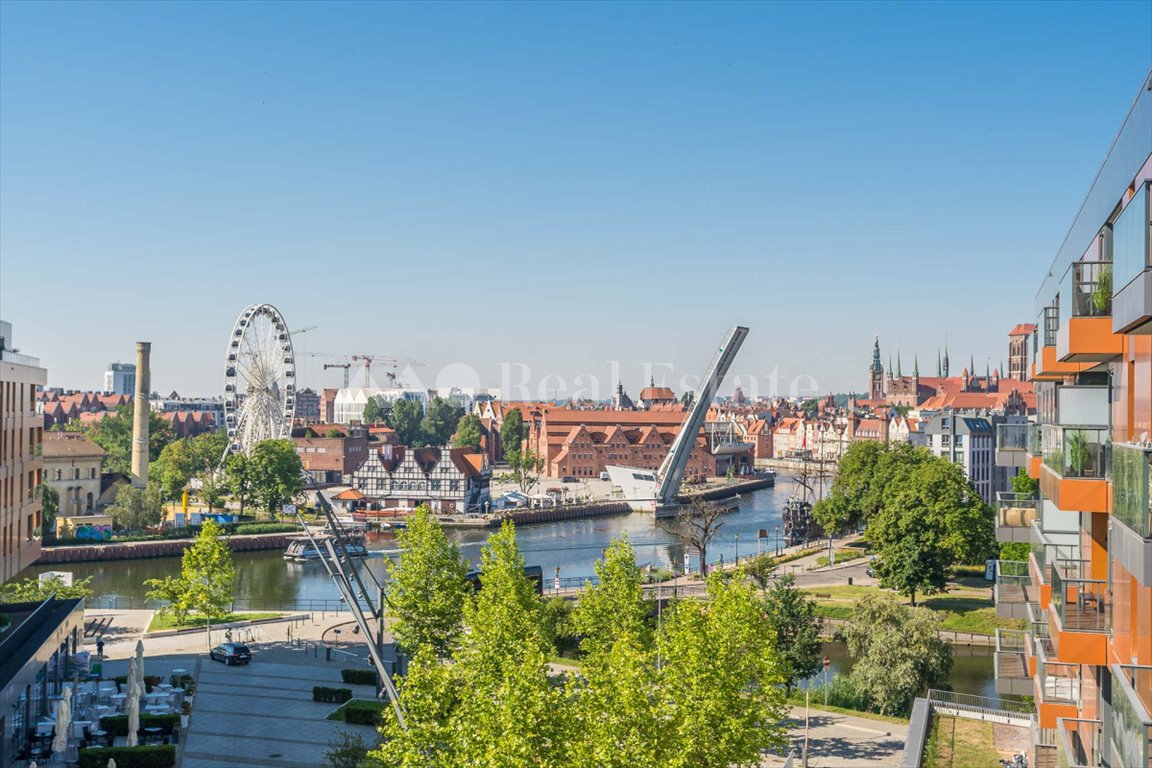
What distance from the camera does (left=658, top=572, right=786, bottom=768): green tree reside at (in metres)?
14.9

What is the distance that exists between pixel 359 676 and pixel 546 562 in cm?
2895

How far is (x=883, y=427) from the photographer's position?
11462cm

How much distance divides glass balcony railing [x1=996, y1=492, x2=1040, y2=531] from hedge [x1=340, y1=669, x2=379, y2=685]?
1483 cm

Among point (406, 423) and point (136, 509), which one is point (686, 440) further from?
point (406, 423)

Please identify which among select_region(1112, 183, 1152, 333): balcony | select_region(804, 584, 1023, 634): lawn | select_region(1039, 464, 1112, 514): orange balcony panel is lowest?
select_region(804, 584, 1023, 634): lawn

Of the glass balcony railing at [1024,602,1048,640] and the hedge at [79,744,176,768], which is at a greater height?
the glass balcony railing at [1024,602,1048,640]

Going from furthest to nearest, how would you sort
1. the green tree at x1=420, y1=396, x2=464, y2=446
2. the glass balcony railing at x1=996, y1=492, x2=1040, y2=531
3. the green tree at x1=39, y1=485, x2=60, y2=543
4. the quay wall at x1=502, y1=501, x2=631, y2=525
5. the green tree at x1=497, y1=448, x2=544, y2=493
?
the green tree at x1=420, y1=396, x2=464, y2=446
the green tree at x1=497, y1=448, x2=544, y2=493
the quay wall at x1=502, y1=501, x2=631, y2=525
the green tree at x1=39, y1=485, x2=60, y2=543
the glass balcony railing at x1=996, y1=492, x2=1040, y2=531

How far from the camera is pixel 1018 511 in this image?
54.7ft

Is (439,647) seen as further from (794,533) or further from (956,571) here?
(794,533)

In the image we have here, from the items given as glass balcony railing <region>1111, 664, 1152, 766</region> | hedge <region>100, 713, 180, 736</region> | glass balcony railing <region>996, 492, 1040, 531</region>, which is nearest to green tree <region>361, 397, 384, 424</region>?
hedge <region>100, 713, 180, 736</region>

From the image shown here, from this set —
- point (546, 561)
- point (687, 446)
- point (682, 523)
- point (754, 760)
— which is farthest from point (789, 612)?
point (687, 446)

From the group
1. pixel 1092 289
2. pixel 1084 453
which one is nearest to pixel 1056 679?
pixel 1084 453

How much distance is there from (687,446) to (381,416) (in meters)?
60.4

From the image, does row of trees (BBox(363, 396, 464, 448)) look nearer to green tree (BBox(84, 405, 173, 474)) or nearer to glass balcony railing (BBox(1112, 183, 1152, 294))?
green tree (BBox(84, 405, 173, 474))
